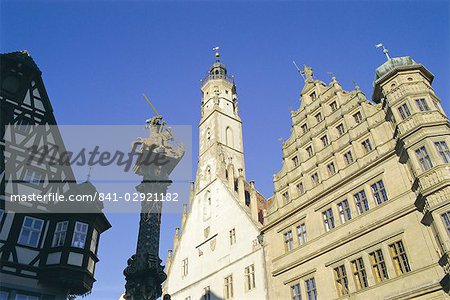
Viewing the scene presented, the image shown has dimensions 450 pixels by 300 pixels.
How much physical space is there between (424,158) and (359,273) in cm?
648

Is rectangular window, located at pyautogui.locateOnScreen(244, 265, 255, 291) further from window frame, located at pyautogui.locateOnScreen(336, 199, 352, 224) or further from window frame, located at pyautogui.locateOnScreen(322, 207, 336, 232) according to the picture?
window frame, located at pyautogui.locateOnScreen(336, 199, 352, 224)

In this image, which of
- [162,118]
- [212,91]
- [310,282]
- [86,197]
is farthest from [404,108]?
[212,91]

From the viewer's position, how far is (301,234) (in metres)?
22.8

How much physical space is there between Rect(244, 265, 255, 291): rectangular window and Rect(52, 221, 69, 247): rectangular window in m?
12.0

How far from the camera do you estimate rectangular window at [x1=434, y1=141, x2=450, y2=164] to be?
1691cm

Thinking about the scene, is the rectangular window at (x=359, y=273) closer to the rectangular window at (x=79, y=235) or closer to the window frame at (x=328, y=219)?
the window frame at (x=328, y=219)

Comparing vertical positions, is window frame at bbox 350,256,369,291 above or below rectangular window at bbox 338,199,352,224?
below

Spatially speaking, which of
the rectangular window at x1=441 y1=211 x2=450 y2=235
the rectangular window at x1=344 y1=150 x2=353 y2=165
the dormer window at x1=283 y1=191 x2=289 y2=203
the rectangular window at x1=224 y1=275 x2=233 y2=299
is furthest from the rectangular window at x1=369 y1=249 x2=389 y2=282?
the rectangular window at x1=224 y1=275 x2=233 y2=299

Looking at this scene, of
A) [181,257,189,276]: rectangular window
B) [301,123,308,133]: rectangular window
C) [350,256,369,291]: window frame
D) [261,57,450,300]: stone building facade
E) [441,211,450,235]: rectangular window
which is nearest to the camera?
[441,211,450,235]: rectangular window

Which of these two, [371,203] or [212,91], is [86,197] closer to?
[371,203]

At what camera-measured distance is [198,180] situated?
1435 inches

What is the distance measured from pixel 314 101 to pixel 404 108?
26.8 feet

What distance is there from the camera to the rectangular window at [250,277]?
24609 millimetres

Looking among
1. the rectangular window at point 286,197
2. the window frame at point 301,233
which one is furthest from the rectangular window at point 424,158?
the rectangular window at point 286,197
